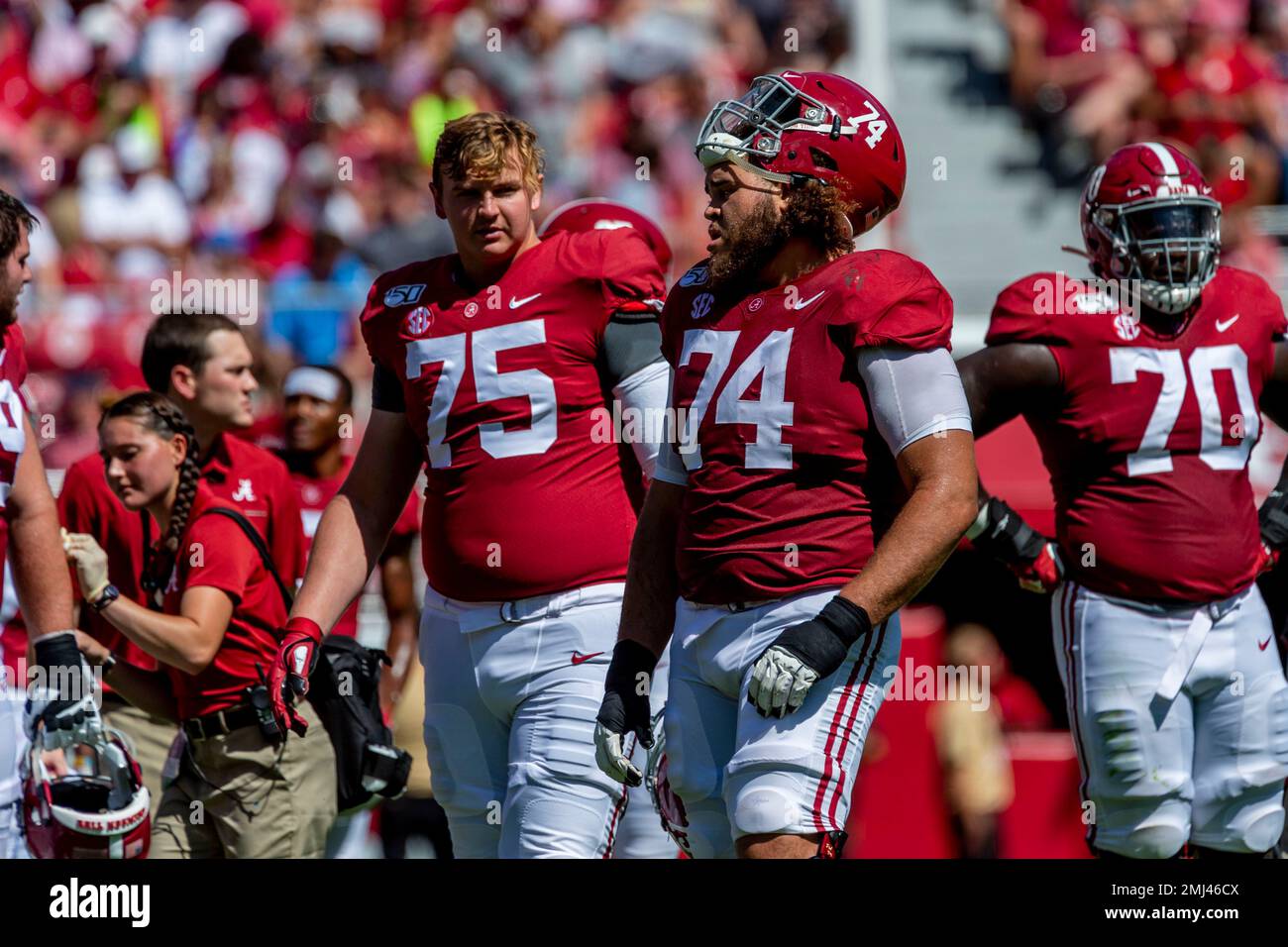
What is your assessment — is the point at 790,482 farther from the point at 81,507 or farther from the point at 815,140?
the point at 81,507

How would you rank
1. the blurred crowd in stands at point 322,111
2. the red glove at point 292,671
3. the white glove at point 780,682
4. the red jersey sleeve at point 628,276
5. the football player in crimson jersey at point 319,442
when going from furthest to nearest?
the blurred crowd in stands at point 322,111 → the football player in crimson jersey at point 319,442 → the red jersey sleeve at point 628,276 → the red glove at point 292,671 → the white glove at point 780,682

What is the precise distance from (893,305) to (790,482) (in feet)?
1.25

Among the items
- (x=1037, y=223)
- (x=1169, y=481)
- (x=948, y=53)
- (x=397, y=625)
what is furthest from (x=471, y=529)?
(x=948, y=53)

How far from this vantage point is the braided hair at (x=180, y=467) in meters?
5.15

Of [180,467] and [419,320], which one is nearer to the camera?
[419,320]

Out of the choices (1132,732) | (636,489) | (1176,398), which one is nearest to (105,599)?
(636,489)

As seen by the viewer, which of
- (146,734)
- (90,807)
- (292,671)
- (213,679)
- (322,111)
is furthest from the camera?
(322,111)

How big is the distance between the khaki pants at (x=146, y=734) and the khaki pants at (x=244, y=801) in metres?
0.73

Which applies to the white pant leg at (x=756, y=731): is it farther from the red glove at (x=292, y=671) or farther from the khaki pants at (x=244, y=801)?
the khaki pants at (x=244, y=801)

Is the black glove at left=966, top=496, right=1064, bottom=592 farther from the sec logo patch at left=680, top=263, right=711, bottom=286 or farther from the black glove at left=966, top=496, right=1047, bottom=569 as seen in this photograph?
the sec logo patch at left=680, top=263, right=711, bottom=286

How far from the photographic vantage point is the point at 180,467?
17.1 feet

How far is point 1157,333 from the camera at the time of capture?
4836 mm

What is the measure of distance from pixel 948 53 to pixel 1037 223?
1.40m

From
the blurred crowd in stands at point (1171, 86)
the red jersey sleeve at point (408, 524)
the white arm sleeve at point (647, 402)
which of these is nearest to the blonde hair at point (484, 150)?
the white arm sleeve at point (647, 402)
